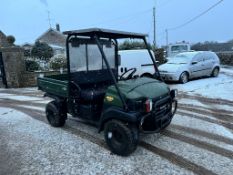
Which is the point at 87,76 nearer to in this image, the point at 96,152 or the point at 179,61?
the point at 96,152

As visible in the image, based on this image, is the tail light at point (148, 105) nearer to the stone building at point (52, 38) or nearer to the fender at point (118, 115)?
the fender at point (118, 115)

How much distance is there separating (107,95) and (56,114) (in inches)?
74.9

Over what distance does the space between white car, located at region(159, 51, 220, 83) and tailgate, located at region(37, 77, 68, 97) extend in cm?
771

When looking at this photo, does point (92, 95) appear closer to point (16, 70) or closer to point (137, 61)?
point (137, 61)

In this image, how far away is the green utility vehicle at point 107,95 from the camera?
14.9 ft

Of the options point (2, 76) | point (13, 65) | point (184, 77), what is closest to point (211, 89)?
point (184, 77)

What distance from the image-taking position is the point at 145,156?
4703 millimetres

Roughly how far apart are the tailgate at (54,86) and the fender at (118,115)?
1372 mm

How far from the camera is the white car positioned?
12925mm

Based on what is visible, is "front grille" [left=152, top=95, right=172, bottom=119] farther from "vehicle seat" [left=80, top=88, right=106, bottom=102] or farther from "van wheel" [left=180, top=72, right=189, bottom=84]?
"van wheel" [left=180, top=72, right=189, bottom=84]

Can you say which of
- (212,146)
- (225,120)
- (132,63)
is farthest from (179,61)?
(212,146)

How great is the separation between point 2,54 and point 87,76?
8876 mm

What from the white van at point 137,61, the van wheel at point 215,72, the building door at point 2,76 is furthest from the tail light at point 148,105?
the van wheel at point 215,72

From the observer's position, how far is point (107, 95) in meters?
4.89
